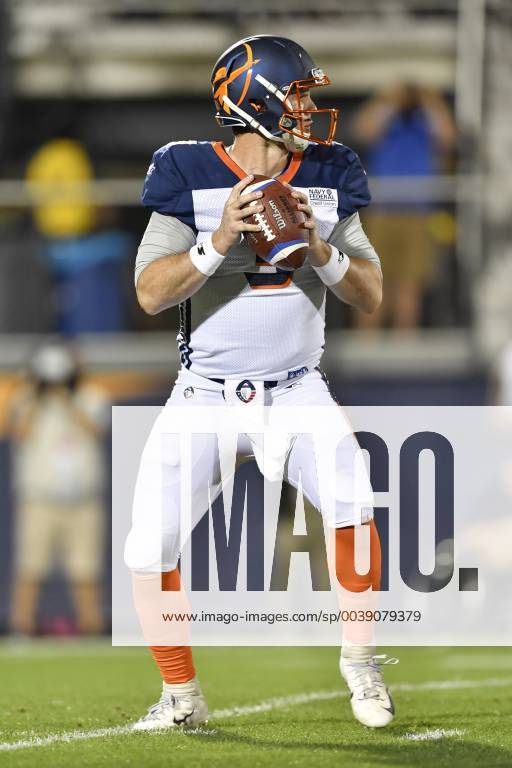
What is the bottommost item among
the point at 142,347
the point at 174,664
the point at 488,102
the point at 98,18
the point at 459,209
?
the point at 174,664

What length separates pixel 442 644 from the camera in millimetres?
9430

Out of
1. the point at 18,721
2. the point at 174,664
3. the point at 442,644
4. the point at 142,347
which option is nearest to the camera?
the point at 174,664

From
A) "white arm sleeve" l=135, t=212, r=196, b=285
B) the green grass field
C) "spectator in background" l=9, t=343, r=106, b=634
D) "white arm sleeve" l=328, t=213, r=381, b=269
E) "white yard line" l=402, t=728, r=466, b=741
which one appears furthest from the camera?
"spectator in background" l=9, t=343, r=106, b=634

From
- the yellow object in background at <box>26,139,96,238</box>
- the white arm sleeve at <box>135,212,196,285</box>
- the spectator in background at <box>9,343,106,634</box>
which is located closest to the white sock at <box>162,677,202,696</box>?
the white arm sleeve at <box>135,212,196,285</box>

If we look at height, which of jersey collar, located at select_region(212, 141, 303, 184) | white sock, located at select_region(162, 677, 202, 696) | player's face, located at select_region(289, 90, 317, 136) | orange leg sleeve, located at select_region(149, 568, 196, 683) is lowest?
white sock, located at select_region(162, 677, 202, 696)

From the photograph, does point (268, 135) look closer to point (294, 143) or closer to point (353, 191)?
point (294, 143)

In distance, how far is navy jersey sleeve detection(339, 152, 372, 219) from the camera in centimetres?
520

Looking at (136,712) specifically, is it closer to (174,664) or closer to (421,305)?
(174,664)

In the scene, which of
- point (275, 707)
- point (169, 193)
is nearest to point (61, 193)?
point (275, 707)

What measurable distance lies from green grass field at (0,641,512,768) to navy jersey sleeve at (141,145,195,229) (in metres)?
1.65

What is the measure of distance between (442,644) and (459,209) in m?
3.88

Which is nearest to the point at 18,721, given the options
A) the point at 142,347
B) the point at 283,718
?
the point at 283,718

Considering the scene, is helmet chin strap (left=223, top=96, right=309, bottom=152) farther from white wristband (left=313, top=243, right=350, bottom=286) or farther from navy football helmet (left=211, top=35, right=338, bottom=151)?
white wristband (left=313, top=243, right=350, bottom=286)

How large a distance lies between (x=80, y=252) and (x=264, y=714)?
22.0ft
